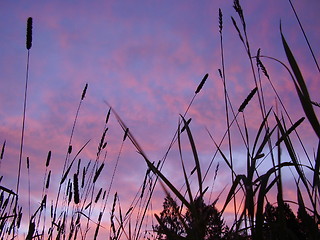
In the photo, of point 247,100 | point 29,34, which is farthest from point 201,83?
point 29,34

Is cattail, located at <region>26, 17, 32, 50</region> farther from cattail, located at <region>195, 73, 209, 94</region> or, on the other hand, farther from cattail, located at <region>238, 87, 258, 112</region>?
cattail, located at <region>238, 87, 258, 112</region>

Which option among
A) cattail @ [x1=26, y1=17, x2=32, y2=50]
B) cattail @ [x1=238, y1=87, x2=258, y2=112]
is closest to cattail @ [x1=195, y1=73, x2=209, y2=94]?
cattail @ [x1=238, y1=87, x2=258, y2=112]

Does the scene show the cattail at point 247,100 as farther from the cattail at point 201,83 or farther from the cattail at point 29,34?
the cattail at point 29,34

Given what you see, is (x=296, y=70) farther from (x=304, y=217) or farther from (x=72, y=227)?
(x=72, y=227)

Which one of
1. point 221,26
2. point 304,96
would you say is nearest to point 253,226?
point 304,96

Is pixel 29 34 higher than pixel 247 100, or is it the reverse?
pixel 29 34

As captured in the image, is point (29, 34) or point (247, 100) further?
point (29, 34)

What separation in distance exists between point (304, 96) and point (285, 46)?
20 cm

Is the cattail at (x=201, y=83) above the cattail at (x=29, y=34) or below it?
below

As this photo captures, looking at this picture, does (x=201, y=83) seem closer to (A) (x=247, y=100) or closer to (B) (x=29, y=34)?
(A) (x=247, y=100)

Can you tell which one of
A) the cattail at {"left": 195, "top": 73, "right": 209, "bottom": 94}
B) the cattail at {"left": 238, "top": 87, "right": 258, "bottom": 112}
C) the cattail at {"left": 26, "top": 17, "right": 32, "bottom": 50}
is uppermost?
the cattail at {"left": 26, "top": 17, "right": 32, "bottom": 50}

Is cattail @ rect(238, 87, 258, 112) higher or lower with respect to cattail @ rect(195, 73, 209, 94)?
lower

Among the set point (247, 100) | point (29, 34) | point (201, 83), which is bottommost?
point (247, 100)

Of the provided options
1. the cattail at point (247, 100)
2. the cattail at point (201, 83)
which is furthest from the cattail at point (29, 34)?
the cattail at point (247, 100)
